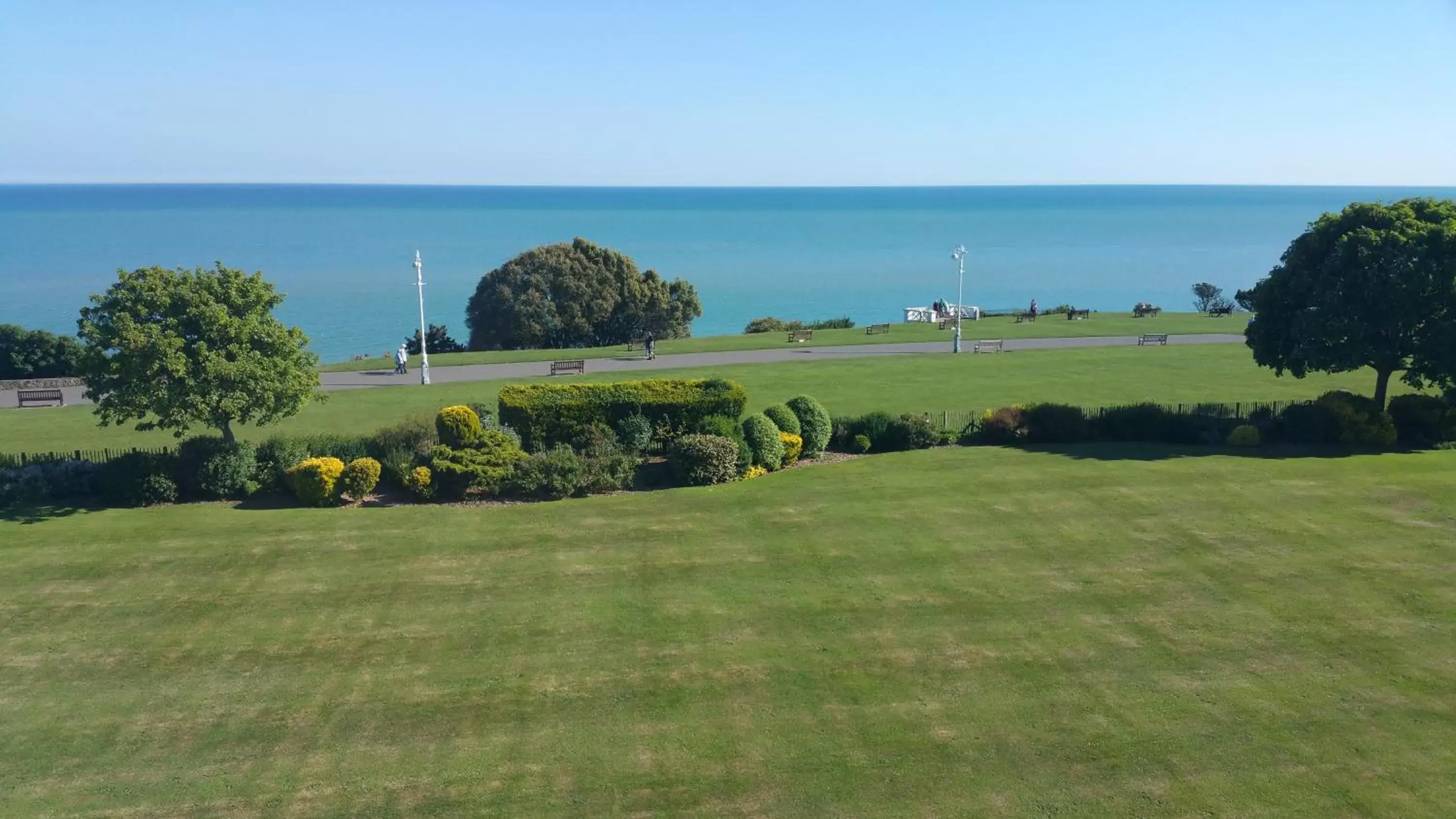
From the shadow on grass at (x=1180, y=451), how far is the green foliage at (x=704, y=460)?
911 centimetres

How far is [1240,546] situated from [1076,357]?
1059 inches

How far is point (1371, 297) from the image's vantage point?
2745 centimetres

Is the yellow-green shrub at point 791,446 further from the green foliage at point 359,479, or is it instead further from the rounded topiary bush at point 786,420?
the green foliage at point 359,479

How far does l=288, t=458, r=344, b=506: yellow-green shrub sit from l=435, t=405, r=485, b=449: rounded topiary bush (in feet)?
8.72

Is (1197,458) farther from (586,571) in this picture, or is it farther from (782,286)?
(782,286)

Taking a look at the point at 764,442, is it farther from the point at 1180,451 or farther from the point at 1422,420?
the point at 1422,420

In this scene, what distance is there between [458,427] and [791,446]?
9.02 m

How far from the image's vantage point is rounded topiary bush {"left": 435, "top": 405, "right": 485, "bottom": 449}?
24906mm

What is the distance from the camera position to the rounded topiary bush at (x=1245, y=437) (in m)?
28.1

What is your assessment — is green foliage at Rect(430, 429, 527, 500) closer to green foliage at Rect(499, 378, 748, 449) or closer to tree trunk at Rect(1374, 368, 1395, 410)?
green foliage at Rect(499, 378, 748, 449)

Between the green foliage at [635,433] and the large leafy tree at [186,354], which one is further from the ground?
the large leafy tree at [186,354]

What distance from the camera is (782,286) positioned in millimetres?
131500

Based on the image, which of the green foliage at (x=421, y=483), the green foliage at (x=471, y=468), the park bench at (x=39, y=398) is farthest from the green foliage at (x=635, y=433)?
the park bench at (x=39, y=398)

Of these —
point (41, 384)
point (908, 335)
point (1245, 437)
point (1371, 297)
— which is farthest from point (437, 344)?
point (1371, 297)
